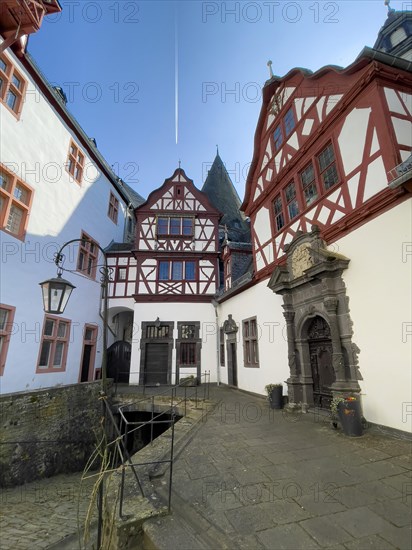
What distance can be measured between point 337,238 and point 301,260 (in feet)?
3.68

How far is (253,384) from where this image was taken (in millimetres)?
9641

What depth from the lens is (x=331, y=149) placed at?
A: 22.3 feet

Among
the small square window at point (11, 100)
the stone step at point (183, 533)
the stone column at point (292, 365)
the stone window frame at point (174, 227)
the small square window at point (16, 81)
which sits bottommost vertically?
the stone step at point (183, 533)

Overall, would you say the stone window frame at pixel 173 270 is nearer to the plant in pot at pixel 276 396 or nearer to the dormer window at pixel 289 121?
the dormer window at pixel 289 121

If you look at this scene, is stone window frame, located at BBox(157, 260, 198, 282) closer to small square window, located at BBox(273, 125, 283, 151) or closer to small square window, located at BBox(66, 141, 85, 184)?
small square window, located at BBox(66, 141, 85, 184)

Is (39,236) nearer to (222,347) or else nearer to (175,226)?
(175,226)

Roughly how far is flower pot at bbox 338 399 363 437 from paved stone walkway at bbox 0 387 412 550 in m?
0.16

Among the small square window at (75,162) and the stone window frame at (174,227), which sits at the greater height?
the small square window at (75,162)

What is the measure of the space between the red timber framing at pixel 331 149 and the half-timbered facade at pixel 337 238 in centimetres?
3

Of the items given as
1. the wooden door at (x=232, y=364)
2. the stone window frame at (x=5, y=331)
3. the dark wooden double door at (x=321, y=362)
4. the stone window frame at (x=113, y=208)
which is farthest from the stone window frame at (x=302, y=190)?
the stone window frame at (x=113, y=208)

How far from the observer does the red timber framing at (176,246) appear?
46.9 feet

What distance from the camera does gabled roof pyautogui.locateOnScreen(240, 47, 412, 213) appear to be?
550cm

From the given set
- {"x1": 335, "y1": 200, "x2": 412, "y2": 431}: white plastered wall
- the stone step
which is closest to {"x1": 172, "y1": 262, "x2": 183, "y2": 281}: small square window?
{"x1": 335, "y1": 200, "x2": 412, "y2": 431}: white plastered wall

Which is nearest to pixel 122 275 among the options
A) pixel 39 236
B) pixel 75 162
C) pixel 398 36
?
pixel 39 236
